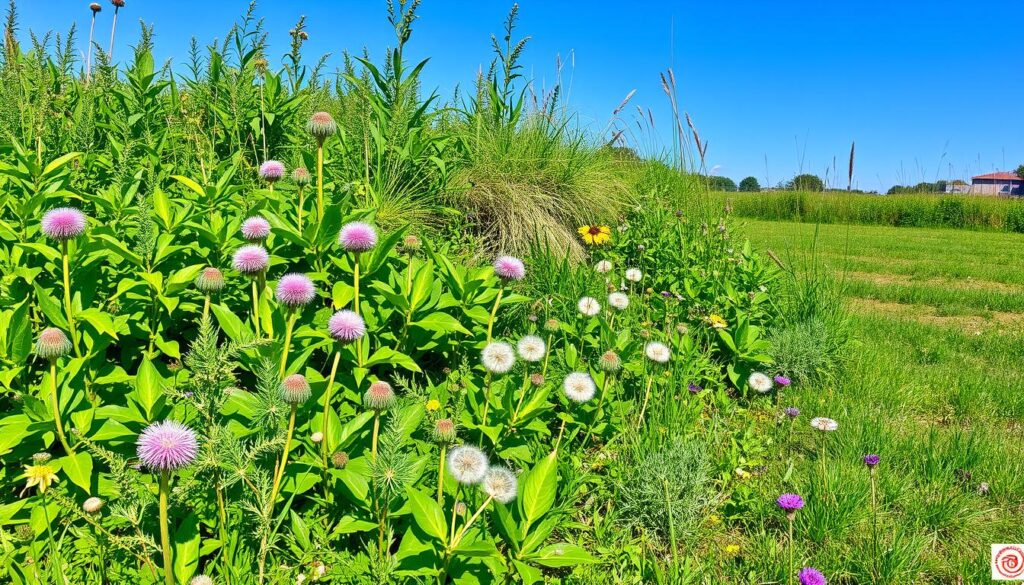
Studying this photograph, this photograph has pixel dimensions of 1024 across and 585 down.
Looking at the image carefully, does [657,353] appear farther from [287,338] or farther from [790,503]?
[287,338]

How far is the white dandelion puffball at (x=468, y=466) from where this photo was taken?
4.05 ft

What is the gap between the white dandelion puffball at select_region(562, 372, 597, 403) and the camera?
5.96 feet

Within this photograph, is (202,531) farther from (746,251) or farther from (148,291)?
(746,251)

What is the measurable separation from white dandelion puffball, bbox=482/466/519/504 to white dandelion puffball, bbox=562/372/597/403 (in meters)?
0.52

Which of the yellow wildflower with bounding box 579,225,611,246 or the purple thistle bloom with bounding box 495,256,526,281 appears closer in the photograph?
the purple thistle bloom with bounding box 495,256,526,281

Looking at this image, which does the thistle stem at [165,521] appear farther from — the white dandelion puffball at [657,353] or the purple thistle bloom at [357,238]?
the white dandelion puffball at [657,353]

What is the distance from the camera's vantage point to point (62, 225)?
139 cm

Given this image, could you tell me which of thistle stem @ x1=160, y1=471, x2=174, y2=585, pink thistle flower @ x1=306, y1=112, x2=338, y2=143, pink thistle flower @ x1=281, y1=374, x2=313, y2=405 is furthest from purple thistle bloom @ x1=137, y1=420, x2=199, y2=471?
pink thistle flower @ x1=306, y1=112, x2=338, y2=143

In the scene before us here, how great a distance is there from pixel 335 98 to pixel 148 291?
430cm

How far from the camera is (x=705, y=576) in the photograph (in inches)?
62.8

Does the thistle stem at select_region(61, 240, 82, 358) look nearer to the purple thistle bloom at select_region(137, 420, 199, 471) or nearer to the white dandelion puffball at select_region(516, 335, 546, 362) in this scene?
the purple thistle bloom at select_region(137, 420, 199, 471)

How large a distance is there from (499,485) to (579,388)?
594mm

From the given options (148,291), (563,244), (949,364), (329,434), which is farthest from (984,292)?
(148,291)

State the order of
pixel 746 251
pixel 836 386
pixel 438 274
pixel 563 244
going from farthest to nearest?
pixel 563 244 < pixel 746 251 < pixel 836 386 < pixel 438 274
